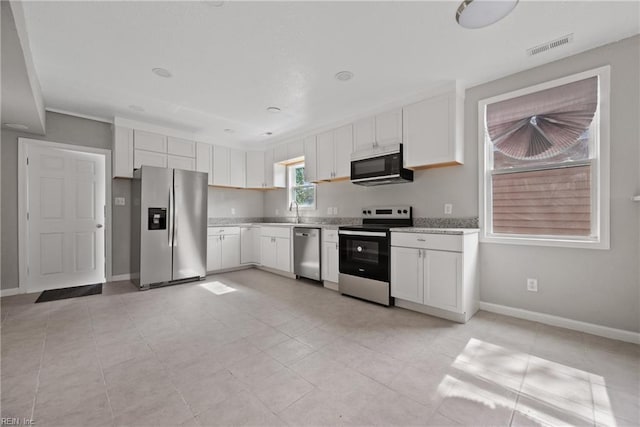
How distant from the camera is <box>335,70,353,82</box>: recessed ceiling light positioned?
2.80 m

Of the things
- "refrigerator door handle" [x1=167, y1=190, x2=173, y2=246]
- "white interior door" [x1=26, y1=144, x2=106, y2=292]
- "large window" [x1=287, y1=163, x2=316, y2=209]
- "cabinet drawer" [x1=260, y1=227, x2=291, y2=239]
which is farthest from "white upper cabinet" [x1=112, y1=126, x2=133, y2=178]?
"large window" [x1=287, y1=163, x2=316, y2=209]

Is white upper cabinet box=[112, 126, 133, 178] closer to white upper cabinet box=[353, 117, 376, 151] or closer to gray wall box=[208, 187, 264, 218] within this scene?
gray wall box=[208, 187, 264, 218]

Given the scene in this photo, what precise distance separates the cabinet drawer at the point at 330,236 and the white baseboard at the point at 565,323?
188 cm

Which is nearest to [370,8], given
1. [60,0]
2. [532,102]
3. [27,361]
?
[532,102]

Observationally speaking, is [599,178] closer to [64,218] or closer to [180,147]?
[180,147]

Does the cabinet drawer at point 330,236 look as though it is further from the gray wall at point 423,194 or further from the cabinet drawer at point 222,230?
the cabinet drawer at point 222,230

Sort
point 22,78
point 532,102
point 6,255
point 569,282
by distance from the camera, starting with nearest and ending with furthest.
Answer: point 22,78
point 569,282
point 532,102
point 6,255

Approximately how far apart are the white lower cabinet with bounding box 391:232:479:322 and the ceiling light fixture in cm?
178

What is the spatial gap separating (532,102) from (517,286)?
1.87 metres

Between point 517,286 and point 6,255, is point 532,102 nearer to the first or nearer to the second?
point 517,286

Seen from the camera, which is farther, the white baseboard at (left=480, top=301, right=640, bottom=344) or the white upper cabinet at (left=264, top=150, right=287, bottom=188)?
the white upper cabinet at (left=264, top=150, right=287, bottom=188)

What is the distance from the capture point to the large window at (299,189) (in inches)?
197

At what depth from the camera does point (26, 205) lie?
364cm

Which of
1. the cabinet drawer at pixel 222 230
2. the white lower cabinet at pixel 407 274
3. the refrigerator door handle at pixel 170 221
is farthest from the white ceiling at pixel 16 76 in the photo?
the white lower cabinet at pixel 407 274
